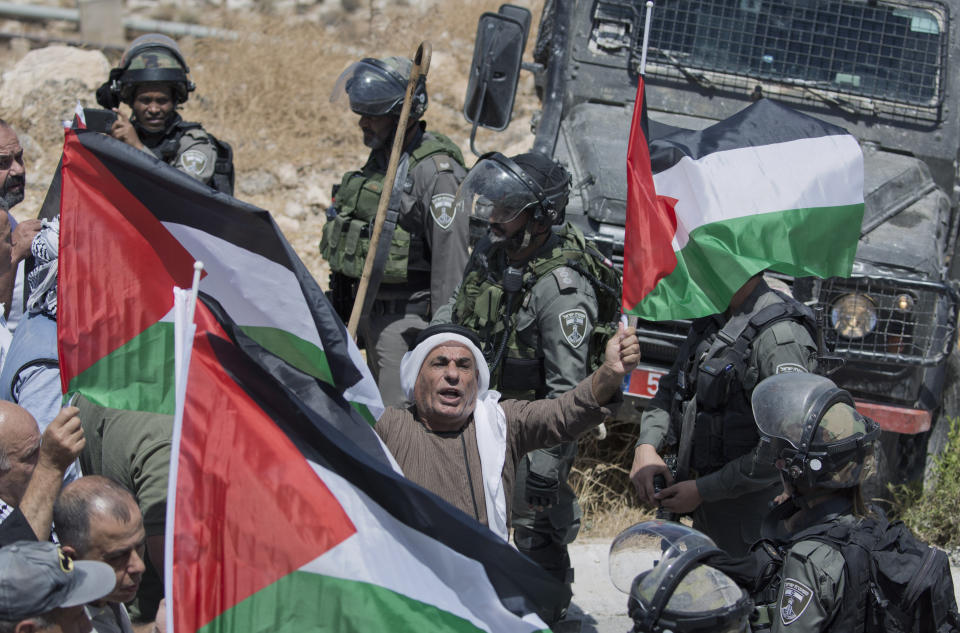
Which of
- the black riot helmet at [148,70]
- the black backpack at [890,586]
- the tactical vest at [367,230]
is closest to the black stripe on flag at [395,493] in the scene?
the black backpack at [890,586]

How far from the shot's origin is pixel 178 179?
11.4 ft

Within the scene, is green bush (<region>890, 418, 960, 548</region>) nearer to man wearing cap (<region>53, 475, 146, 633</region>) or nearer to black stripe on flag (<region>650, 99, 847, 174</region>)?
black stripe on flag (<region>650, 99, 847, 174</region>)

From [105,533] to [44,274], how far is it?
150 cm

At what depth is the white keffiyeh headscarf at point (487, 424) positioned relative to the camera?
3588 millimetres

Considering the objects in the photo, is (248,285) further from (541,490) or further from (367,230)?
(367,230)

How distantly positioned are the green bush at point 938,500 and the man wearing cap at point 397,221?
2463mm

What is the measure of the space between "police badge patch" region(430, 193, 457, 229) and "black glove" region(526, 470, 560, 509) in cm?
149

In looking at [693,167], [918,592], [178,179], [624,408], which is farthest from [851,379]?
→ [178,179]

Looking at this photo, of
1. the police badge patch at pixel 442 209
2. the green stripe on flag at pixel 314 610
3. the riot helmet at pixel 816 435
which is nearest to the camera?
the green stripe on flag at pixel 314 610

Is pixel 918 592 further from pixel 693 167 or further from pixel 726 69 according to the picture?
pixel 726 69

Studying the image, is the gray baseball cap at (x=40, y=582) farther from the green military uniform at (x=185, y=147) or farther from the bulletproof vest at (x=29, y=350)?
the green military uniform at (x=185, y=147)

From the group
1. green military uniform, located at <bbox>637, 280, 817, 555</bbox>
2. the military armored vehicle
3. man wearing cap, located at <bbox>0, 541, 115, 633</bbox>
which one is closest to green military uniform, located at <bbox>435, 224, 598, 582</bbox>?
green military uniform, located at <bbox>637, 280, 817, 555</bbox>

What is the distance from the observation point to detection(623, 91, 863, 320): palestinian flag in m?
3.93

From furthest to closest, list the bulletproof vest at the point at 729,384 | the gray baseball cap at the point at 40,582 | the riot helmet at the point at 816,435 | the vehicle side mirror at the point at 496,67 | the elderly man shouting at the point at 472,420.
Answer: the vehicle side mirror at the point at 496,67
the bulletproof vest at the point at 729,384
the elderly man shouting at the point at 472,420
the riot helmet at the point at 816,435
the gray baseball cap at the point at 40,582
